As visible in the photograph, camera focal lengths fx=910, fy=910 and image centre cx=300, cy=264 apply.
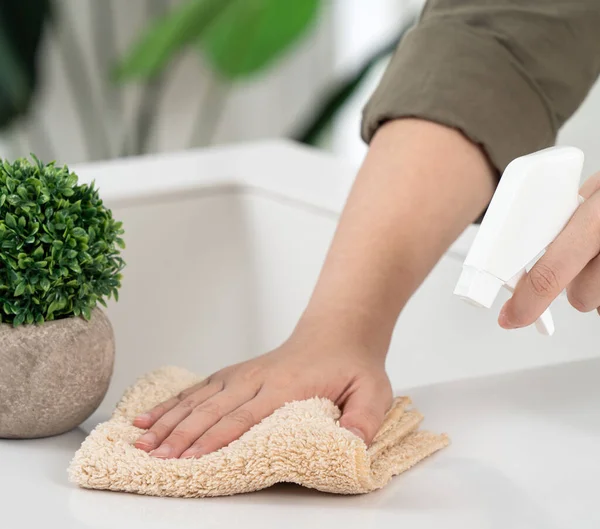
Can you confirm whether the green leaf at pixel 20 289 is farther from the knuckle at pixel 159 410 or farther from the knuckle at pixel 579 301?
the knuckle at pixel 579 301

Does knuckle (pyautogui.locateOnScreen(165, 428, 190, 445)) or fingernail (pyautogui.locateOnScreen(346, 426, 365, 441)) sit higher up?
knuckle (pyautogui.locateOnScreen(165, 428, 190, 445))

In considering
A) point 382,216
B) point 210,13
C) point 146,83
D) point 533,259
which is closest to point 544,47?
point 382,216

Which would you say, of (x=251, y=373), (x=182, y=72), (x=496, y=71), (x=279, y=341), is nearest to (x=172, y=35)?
(x=182, y=72)

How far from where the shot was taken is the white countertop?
0.41 meters

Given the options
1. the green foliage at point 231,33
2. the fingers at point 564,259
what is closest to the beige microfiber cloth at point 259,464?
the fingers at point 564,259

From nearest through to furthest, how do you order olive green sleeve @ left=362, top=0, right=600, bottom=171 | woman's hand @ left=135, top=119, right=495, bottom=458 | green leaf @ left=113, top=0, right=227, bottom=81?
1. woman's hand @ left=135, top=119, right=495, bottom=458
2. olive green sleeve @ left=362, top=0, right=600, bottom=171
3. green leaf @ left=113, top=0, right=227, bottom=81

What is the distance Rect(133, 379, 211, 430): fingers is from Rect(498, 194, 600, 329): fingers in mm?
212

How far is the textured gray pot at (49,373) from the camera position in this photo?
1.62 ft

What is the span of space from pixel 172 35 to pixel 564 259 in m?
1.46

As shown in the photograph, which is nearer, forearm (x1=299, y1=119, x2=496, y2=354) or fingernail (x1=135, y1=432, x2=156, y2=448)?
fingernail (x1=135, y1=432, x2=156, y2=448)

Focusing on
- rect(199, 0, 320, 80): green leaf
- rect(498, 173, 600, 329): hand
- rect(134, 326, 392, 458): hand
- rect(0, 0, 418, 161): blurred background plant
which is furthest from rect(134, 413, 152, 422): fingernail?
rect(199, 0, 320, 80): green leaf

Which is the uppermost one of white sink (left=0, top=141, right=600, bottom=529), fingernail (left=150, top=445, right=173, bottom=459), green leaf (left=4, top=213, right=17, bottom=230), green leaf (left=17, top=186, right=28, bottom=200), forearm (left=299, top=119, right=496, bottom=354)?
green leaf (left=17, top=186, right=28, bottom=200)

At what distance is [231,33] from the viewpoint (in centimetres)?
181

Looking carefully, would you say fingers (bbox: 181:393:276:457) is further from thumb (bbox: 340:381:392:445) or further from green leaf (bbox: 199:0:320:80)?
green leaf (bbox: 199:0:320:80)
